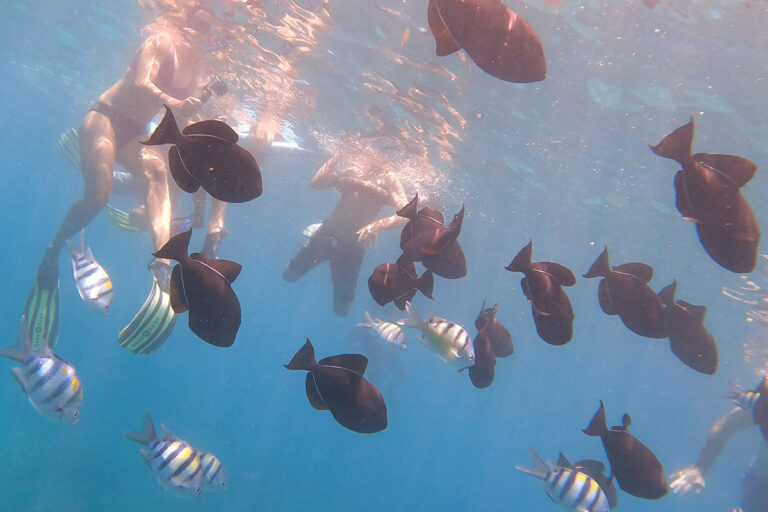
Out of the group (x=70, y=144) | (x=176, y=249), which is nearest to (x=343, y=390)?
(x=176, y=249)

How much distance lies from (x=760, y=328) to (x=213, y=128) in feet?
102

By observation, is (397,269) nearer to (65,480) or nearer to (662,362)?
(65,480)

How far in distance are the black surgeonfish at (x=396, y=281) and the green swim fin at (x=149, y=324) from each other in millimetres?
3419

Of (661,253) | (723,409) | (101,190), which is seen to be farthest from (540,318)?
(723,409)

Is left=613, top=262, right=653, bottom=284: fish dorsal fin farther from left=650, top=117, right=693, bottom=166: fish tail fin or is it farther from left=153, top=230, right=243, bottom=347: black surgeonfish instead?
left=153, top=230, right=243, bottom=347: black surgeonfish

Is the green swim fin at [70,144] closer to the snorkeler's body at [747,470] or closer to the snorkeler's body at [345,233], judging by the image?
the snorkeler's body at [345,233]

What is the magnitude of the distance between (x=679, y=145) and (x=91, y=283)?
249 inches

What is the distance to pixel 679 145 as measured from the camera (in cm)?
224

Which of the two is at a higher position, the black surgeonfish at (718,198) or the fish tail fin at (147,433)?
the black surgeonfish at (718,198)

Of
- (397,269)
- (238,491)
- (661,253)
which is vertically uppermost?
(397,269)

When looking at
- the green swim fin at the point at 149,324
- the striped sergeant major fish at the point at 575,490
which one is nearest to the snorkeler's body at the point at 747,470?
the striped sergeant major fish at the point at 575,490

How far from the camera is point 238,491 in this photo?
2581cm

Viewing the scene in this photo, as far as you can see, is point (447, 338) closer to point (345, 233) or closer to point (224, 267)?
point (224, 267)

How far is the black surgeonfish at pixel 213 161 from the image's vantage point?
200 centimetres
